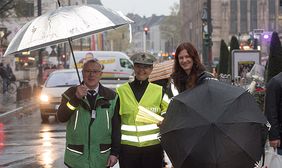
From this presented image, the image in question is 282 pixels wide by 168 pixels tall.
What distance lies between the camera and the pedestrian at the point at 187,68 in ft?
17.5

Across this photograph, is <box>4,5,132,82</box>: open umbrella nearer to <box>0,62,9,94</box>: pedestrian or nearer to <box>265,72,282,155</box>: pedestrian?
<box>265,72,282,155</box>: pedestrian

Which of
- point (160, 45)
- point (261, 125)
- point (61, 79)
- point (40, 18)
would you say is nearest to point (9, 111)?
point (61, 79)

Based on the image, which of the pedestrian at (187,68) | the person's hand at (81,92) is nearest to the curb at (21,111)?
the person's hand at (81,92)

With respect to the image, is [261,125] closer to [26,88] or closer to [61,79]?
[61,79]

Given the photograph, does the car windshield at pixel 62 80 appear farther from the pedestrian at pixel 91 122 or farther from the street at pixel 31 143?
Answer: the pedestrian at pixel 91 122

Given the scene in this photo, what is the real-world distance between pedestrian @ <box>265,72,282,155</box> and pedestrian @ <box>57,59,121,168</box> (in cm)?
173

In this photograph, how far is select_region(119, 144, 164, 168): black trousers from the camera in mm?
5863

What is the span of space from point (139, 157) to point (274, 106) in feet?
5.31

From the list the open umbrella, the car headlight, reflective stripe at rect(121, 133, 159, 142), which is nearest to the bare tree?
the car headlight

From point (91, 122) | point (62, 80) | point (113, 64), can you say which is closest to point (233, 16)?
point (113, 64)

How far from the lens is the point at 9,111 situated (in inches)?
961

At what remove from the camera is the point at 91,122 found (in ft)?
18.5

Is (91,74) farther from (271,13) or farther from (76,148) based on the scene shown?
(271,13)

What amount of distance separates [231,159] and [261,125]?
1.36ft
